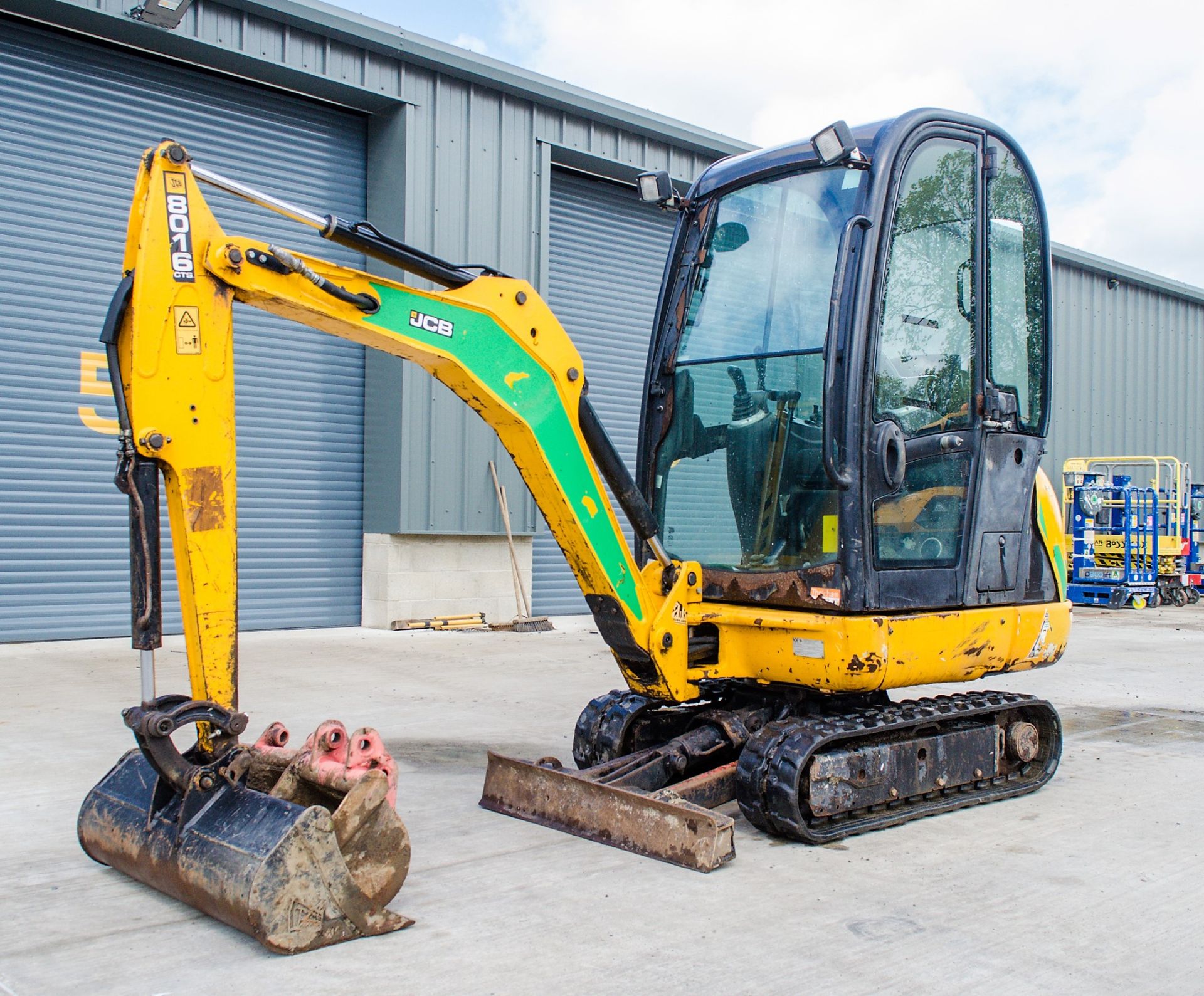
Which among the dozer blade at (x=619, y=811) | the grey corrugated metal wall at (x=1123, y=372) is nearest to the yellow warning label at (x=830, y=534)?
the dozer blade at (x=619, y=811)

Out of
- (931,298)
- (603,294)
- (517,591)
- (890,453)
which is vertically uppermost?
(603,294)

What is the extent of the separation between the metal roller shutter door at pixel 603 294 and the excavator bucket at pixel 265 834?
10024 millimetres

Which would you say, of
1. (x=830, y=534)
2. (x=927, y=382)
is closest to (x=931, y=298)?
(x=927, y=382)

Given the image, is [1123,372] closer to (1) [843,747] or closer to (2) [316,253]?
(2) [316,253]

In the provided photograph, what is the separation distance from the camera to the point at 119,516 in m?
11.3

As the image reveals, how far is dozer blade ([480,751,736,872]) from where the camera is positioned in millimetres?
4418

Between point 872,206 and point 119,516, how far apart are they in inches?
344

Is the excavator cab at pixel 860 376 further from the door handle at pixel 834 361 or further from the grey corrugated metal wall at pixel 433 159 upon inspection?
the grey corrugated metal wall at pixel 433 159

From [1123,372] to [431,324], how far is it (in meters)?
23.3

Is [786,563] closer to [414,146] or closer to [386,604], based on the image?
[386,604]

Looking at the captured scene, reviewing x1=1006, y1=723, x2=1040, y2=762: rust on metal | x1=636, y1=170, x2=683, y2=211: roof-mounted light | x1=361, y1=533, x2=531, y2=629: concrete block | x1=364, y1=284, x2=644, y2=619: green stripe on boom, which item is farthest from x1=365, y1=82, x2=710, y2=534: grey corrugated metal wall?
x1=1006, y1=723, x2=1040, y2=762: rust on metal

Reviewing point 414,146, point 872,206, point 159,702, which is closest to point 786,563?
point 872,206

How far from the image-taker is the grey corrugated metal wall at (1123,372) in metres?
22.8

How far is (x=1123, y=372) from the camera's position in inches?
963
